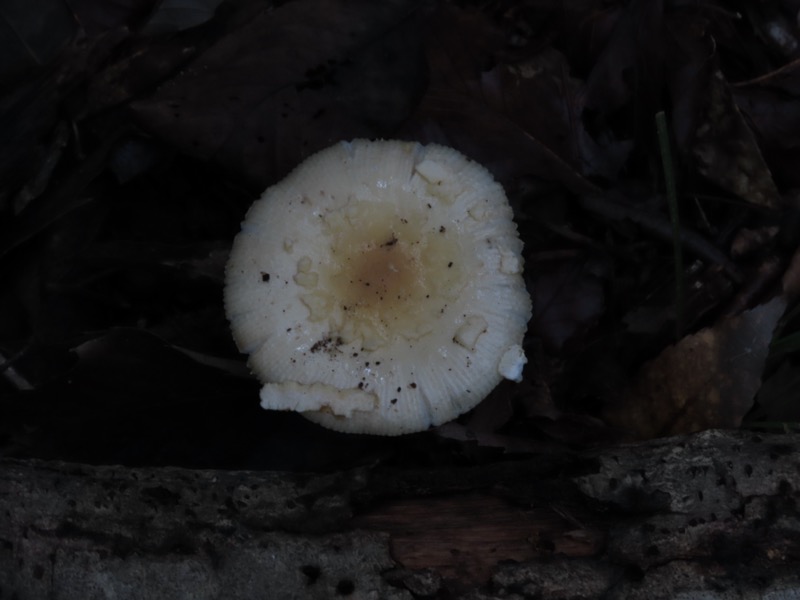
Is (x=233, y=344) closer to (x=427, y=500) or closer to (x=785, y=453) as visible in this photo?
(x=427, y=500)

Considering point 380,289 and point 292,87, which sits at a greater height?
point 292,87

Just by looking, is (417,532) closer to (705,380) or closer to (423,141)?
(705,380)

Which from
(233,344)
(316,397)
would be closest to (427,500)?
(316,397)

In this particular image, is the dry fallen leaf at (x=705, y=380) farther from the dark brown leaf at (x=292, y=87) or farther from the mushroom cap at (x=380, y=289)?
the dark brown leaf at (x=292, y=87)

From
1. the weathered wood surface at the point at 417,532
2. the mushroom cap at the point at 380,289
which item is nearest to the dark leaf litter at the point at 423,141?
the mushroom cap at the point at 380,289

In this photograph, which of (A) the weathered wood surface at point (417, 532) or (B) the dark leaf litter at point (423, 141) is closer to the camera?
(A) the weathered wood surface at point (417, 532)

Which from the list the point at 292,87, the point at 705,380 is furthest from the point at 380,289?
the point at 705,380
